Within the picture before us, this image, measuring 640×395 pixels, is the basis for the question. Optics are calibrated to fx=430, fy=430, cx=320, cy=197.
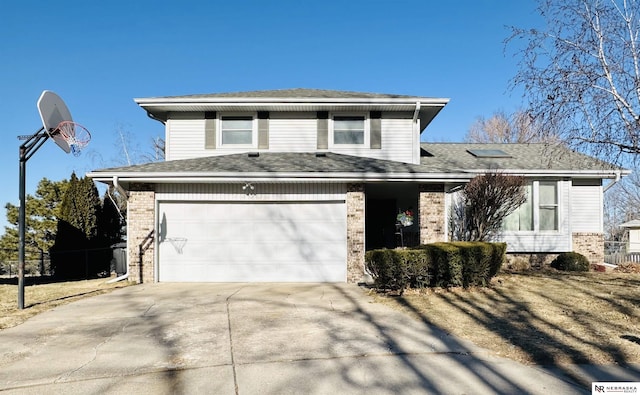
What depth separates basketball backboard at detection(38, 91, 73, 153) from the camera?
834cm

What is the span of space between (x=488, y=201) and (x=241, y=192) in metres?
6.93

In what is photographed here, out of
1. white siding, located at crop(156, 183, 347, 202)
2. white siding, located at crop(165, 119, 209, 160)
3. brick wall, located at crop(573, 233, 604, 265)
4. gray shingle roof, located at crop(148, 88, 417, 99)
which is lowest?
brick wall, located at crop(573, 233, 604, 265)

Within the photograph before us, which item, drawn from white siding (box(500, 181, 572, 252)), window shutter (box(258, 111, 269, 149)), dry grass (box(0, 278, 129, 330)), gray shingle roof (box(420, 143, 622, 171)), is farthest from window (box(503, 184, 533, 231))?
dry grass (box(0, 278, 129, 330))

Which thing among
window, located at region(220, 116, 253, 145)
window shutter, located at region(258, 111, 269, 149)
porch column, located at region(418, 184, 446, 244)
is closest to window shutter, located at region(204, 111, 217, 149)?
window, located at region(220, 116, 253, 145)

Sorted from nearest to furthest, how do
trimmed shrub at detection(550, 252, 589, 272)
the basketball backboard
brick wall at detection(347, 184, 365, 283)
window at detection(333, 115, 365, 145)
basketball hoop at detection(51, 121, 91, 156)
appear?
the basketball backboard
basketball hoop at detection(51, 121, 91, 156)
brick wall at detection(347, 184, 365, 283)
trimmed shrub at detection(550, 252, 589, 272)
window at detection(333, 115, 365, 145)

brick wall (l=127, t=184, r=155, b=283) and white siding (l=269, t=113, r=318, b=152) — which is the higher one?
white siding (l=269, t=113, r=318, b=152)

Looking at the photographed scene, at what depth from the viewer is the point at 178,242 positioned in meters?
11.8

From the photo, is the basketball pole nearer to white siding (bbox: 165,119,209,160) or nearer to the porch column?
white siding (bbox: 165,119,209,160)

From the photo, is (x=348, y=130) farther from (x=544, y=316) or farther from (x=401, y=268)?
(x=544, y=316)

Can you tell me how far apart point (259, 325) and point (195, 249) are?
5567 mm

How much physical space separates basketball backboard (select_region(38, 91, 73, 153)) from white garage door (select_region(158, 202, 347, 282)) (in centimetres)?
333

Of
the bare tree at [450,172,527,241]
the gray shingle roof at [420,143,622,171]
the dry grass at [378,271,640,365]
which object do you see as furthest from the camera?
the gray shingle roof at [420,143,622,171]

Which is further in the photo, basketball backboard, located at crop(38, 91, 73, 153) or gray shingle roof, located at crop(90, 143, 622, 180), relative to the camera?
gray shingle roof, located at crop(90, 143, 622, 180)

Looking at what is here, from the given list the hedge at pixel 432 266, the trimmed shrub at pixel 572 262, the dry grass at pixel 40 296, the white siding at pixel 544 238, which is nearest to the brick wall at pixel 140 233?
the dry grass at pixel 40 296
